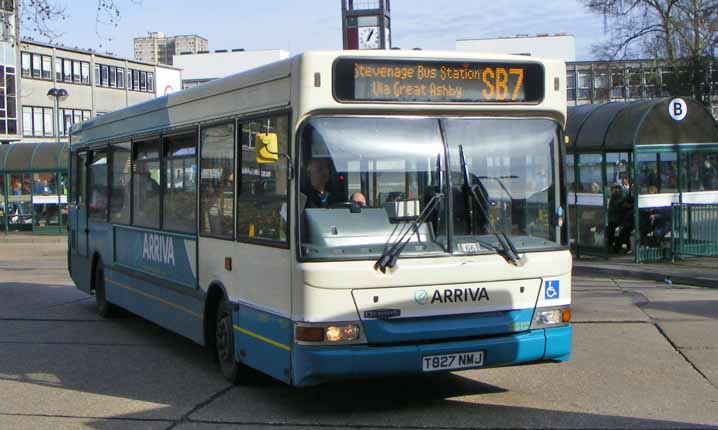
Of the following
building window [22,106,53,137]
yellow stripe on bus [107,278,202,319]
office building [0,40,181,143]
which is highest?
office building [0,40,181,143]

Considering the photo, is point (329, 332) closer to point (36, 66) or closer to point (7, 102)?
point (7, 102)

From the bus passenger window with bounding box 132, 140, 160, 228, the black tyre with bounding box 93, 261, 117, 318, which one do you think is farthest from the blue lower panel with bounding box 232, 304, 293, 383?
the black tyre with bounding box 93, 261, 117, 318

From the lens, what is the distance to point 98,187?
13.2m

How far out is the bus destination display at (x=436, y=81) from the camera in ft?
23.6

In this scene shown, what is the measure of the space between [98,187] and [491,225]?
7.38 m

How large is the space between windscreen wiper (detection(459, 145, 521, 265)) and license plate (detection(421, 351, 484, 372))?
774 mm

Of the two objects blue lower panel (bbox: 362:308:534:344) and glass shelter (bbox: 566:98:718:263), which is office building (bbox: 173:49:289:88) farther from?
blue lower panel (bbox: 362:308:534:344)

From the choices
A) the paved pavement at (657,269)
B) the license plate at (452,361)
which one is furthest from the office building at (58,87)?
the license plate at (452,361)

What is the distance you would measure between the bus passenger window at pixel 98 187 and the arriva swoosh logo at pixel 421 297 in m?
6.85

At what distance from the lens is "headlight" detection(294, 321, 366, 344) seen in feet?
22.7

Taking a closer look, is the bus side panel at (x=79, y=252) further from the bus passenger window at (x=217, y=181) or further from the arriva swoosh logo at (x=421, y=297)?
the arriva swoosh logo at (x=421, y=297)

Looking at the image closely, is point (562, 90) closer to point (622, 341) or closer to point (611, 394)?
point (611, 394)

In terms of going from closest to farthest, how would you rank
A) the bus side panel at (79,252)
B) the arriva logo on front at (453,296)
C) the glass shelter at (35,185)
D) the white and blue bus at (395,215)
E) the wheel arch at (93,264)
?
Result: 1. the white and blue bus at (395,215)
2. the arriva logo on front at (453,296)
3. the wheel arch at (93,264)
4. the bus side panel at (79,252)
5. the glass shelter at (35,185)

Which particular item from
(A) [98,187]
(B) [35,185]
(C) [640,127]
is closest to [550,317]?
(A) [98,187]
